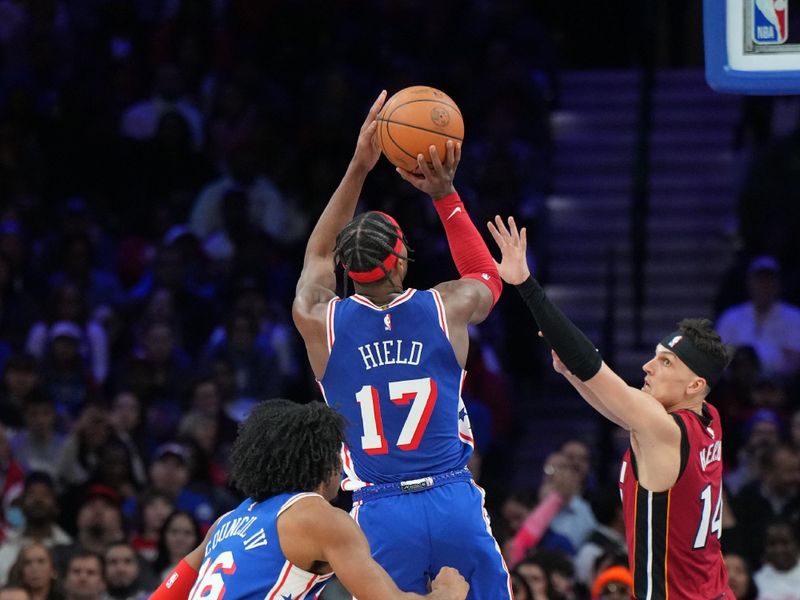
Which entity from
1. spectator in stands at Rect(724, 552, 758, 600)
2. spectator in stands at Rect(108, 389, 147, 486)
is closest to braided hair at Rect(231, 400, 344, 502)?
spectator in stands at Rect(724, 552, 758, 600)

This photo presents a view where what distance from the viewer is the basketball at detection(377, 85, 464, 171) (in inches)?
260

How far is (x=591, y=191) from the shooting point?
15.4 metres

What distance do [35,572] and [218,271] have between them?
4.23m

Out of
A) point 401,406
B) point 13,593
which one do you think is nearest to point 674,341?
point 401,406

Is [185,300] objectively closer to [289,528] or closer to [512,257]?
[512,257]

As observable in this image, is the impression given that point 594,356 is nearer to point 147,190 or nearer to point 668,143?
point 147,190

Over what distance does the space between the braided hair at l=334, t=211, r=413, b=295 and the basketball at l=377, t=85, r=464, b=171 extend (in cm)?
42

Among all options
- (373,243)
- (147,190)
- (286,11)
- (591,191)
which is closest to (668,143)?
(591,191)

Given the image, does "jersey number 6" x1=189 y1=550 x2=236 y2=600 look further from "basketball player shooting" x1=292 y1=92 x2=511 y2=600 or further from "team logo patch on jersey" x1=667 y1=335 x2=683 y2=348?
"team logo patch on jersey" x1=667 y1=335 x2=683 y2=348

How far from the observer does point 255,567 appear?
5383 millimetres

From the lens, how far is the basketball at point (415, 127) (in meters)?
6.61

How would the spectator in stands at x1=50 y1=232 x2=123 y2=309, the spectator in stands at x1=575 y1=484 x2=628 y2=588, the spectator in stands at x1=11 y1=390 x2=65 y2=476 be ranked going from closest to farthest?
the spectator in stands at x1=575 y1=484 x2=628 y2=588
the spectator in stands at x1=11 y1=390 x2=65 y2=476
the spectator in stands at x1=50 y1=232 x2=123 y2=309

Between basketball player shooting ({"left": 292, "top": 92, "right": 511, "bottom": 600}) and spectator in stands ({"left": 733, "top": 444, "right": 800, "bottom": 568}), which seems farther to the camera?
spectator in stands ({"left": 733, "top": 444, "right": 800, "bottom": 568})

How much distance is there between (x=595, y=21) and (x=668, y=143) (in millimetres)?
1988
